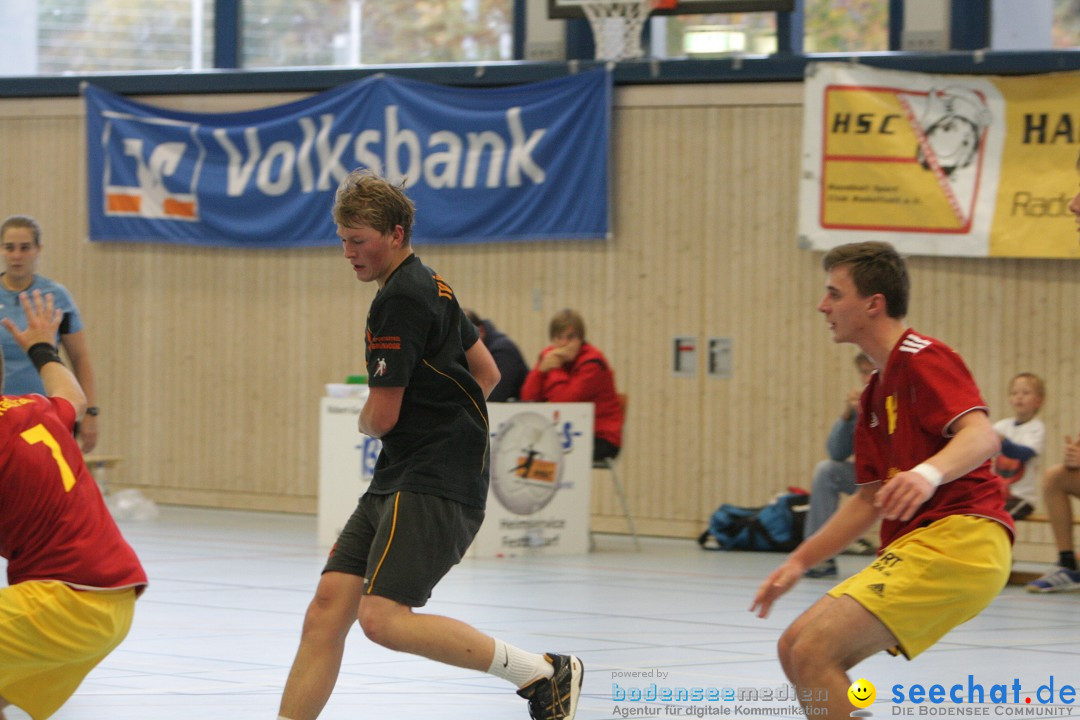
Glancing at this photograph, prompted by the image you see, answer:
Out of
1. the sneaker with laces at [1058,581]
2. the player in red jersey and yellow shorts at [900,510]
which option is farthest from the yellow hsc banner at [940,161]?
the player in red jersey and yellow shorts at [900,510]

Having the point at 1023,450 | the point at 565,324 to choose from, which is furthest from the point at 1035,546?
the point at 565,324

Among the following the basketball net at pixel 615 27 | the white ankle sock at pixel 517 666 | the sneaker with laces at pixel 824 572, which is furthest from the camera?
the basketball net at pixel 615 27

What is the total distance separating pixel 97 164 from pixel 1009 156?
8.72 meters

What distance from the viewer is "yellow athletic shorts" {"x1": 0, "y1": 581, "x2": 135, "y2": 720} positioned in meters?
3.97

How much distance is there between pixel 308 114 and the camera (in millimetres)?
14977

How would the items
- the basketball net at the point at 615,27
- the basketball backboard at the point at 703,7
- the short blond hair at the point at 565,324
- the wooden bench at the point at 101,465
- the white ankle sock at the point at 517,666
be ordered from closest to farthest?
the white ankle sock at the point at 517,666
the short blond hair at the point at 565,324
the basketball backboard at the point at 703,7
the basketball net at the point at 615,27
the wooden bench at the point at 101,465

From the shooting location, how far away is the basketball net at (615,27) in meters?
13.6

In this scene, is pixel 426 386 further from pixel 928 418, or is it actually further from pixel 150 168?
pixel 150 168

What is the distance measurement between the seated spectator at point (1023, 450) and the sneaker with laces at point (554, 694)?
6.16 m

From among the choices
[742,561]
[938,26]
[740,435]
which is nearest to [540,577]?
[742,561]

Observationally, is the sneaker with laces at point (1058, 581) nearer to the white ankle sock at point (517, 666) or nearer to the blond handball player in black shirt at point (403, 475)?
the white ankle sock at point (517, 666)

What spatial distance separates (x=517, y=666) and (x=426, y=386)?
916 millimetres

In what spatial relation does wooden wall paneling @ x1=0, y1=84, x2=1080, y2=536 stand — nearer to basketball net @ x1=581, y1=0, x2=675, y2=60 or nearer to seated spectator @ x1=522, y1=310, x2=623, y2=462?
basketball net @ x1=581, y1=0, x2=675, y2=60

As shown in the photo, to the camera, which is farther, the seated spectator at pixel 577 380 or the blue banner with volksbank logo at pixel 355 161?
the blue banner with volksbank logo at pixel 355 161
